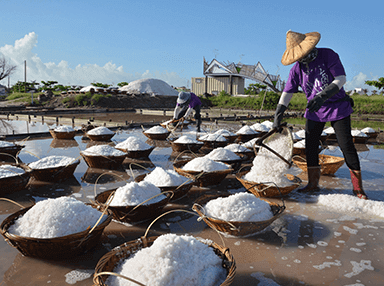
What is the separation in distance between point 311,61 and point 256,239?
185 cm

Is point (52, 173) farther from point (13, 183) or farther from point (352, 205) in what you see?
point (352, 205)

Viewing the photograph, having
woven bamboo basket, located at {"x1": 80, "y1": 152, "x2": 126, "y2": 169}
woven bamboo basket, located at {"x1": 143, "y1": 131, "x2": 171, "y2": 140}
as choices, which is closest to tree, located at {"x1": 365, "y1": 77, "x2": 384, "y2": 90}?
woven bamboo basket, located at {"x1": 143, "y1": 131, "x2": 171, "y2": 140}

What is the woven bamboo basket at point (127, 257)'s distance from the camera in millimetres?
1353

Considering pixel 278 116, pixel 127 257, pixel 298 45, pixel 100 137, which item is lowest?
pixel 127 257

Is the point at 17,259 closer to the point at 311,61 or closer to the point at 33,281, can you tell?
the point at 33,281

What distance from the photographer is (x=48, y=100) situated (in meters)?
23.9

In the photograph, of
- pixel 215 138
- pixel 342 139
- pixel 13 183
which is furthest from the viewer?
pixel 215 138

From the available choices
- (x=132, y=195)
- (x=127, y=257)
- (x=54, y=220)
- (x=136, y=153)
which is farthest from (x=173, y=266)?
(x=136, y=153)

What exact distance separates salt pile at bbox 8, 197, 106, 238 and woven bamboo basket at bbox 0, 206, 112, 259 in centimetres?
5

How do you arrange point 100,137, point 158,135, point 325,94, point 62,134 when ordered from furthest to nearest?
point 158,135 → point 62,134 → point 100,137 → point 325,94

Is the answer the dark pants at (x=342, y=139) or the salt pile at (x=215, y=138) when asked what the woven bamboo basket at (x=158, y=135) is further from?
the dark pants at (x=342, y=139)

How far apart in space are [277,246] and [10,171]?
2.62 metres

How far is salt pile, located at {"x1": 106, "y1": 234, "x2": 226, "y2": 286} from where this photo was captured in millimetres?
1316

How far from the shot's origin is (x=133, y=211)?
7.07 ft
